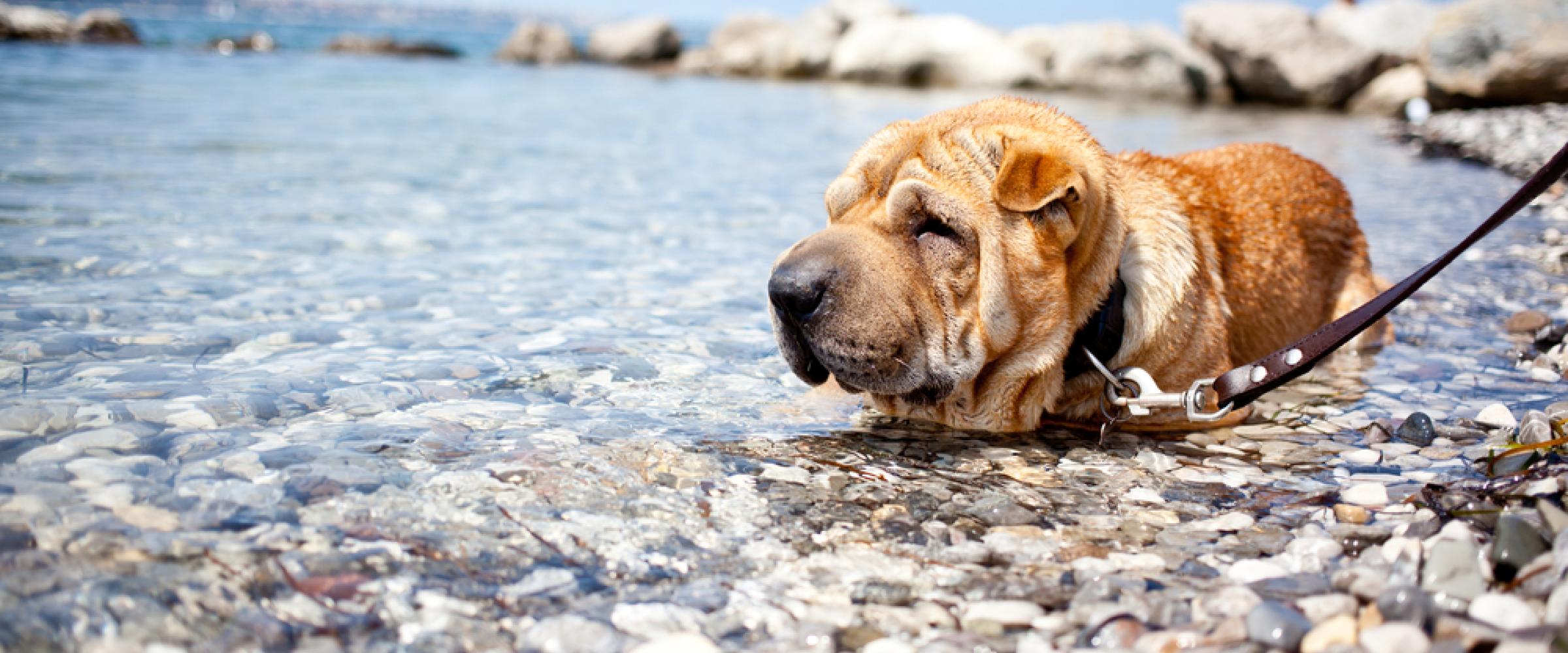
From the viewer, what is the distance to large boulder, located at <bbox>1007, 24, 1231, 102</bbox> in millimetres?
28078

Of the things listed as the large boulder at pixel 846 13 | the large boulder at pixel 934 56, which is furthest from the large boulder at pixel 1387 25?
the large boulder at pixel 846 13

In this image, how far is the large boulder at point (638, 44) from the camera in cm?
4016

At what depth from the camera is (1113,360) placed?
4391 mm

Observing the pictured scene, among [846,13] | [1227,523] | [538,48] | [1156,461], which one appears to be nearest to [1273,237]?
[1156,461]

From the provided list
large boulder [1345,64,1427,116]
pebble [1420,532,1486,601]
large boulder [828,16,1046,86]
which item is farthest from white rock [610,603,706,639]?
large boulder [828,16,1046,86]

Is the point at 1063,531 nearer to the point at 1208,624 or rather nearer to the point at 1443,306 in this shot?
the point at 1208,624

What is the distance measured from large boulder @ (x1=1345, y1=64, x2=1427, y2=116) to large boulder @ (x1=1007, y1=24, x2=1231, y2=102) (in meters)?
3.94

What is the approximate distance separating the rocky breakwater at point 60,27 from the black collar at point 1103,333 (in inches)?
1238

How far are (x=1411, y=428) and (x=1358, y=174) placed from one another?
10.2 metres

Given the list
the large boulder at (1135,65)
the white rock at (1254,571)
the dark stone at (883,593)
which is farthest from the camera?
the large boulder at (1135,65)

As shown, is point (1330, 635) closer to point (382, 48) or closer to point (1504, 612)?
point (1504, 612)

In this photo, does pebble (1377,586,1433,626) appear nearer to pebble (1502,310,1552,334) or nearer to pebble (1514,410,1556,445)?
pebble (1514,410,1556,445)

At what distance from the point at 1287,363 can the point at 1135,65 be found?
2680 cm

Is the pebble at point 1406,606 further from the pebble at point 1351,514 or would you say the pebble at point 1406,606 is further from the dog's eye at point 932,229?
the dog's eye at point 932,229
